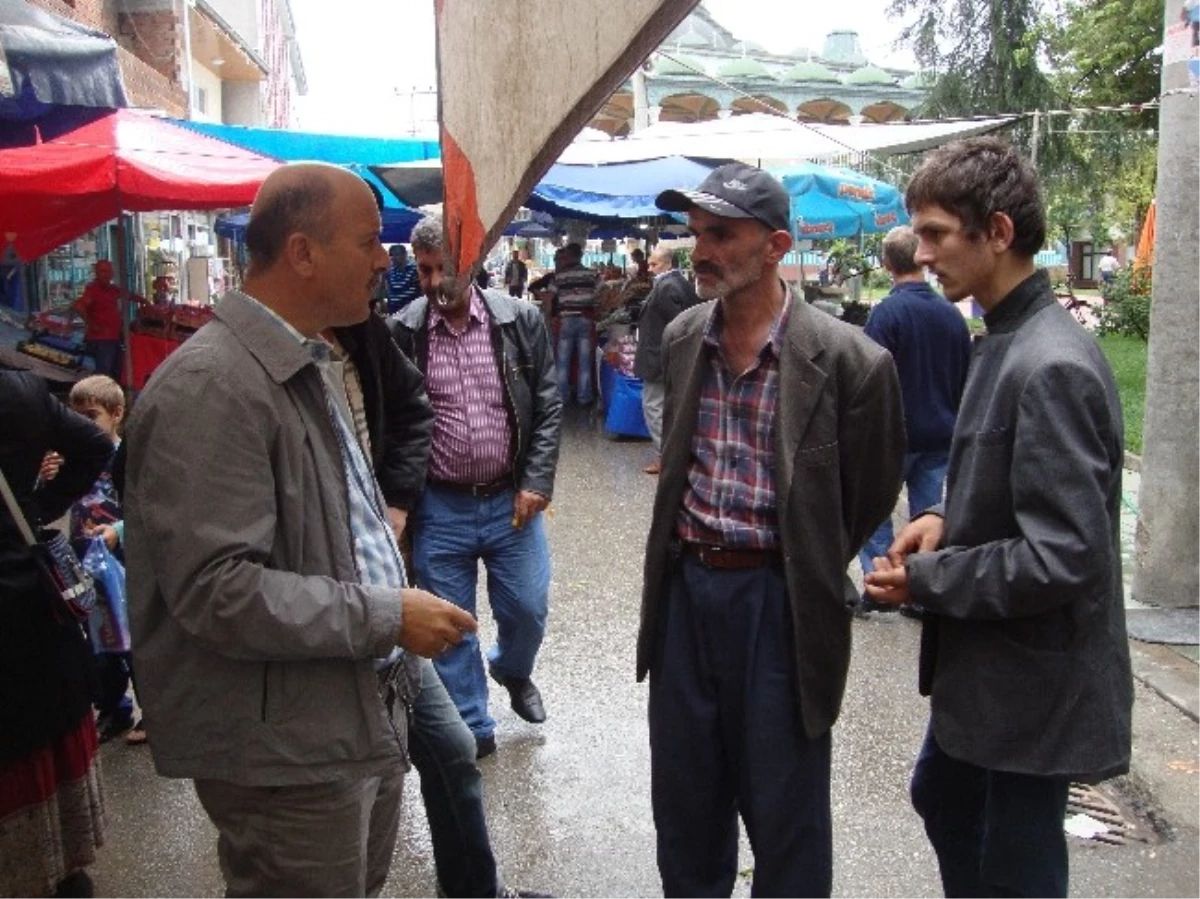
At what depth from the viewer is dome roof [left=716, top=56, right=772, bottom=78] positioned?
27188 mm

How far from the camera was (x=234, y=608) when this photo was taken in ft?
6.20

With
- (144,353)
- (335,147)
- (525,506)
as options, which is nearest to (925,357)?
(525,506)

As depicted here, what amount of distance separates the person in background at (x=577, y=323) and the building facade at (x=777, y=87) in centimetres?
1181

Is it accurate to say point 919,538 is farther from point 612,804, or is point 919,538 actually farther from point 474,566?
point 474,566

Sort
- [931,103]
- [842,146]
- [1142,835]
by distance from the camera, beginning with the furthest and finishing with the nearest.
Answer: [931,103], [842,146], [1142,835]

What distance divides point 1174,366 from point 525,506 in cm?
352

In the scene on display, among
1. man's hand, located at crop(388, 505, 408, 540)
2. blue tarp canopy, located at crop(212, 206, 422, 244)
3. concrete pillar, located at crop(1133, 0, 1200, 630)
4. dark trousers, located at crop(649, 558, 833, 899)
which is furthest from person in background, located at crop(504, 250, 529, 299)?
dark trousers, located at crop(649, 558, 833, 899)

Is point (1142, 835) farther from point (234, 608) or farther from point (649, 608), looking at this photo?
point (234, 608)

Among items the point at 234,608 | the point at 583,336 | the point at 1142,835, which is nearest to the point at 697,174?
the point at 583,336

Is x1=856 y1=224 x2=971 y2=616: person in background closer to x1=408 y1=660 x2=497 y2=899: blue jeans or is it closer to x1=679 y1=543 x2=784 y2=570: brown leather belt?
x1=408 y1=660 x2=497 y2=899: blue jeans

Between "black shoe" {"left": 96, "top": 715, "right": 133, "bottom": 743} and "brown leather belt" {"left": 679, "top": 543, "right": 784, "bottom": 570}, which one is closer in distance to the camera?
"brown leather belt" {"left": 679, "top": 543, "right": 784, "bottom": 570}

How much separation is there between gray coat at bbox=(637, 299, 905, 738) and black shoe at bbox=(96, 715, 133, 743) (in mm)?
2780

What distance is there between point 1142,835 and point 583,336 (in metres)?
10.9

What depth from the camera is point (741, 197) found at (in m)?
2.73
